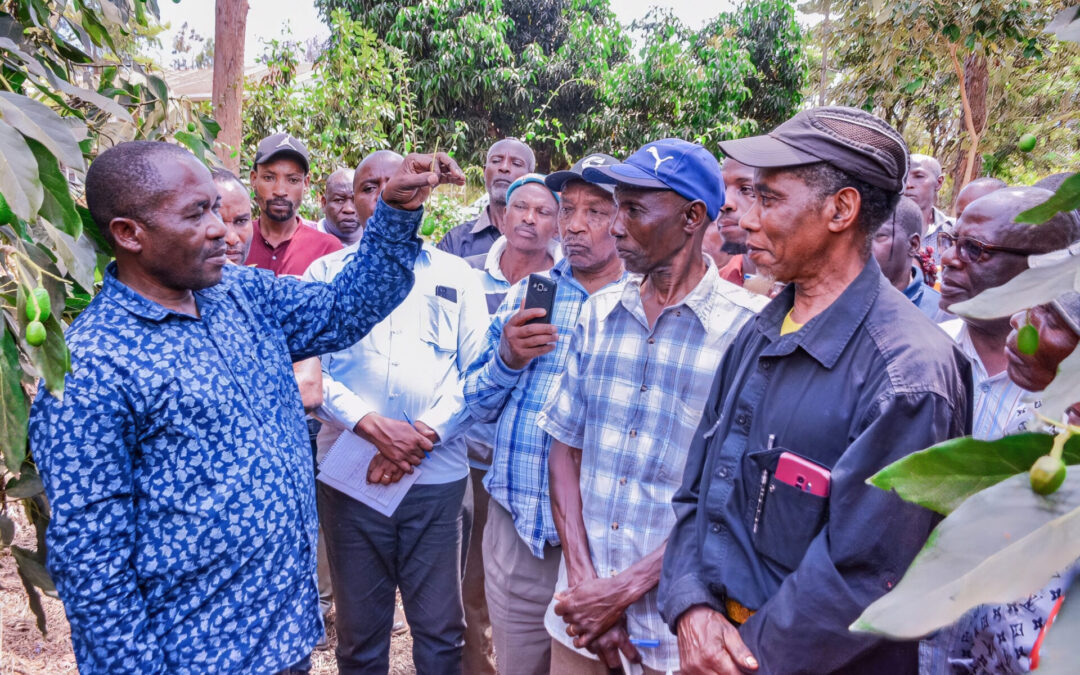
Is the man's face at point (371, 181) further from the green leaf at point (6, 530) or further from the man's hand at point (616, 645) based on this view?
the man's hand at point (616, 645)

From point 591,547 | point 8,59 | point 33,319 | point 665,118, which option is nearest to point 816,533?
point 591,547

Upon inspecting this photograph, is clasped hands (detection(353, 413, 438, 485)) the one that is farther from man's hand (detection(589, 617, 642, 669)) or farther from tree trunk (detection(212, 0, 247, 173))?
tree trunk (detection(212, 0, 247, 173))

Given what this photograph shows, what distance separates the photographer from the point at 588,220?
301 cm

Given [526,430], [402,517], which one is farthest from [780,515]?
[402,517]

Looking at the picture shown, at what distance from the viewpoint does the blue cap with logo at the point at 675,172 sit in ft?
7.77

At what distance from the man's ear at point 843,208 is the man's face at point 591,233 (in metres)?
1.27

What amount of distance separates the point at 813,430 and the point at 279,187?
11.3 feet

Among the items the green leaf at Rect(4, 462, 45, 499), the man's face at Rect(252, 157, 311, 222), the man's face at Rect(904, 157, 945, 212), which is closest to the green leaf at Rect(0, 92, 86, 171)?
the green leaf at Rect(4, 462, 45, 499)

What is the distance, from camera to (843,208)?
1.76m

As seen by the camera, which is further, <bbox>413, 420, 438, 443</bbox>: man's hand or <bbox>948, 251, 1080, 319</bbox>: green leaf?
<bbox>413, 420, 438, 443</bbox>: man's hand

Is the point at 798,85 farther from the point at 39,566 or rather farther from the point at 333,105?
the point at 39,566

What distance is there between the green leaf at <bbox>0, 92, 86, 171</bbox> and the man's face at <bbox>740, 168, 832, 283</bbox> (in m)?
1.34

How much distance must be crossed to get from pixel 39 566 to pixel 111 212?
942mm

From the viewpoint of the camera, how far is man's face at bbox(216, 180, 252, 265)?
356 centimetres
